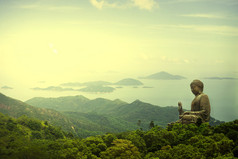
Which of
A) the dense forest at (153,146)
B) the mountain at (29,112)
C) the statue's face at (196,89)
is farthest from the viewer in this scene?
the mountain at (29,112)

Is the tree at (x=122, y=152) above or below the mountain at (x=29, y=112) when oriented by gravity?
→ above

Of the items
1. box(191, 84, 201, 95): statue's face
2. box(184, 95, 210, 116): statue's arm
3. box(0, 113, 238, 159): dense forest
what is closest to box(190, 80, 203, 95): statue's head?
box(191, 84, 201, 95): statue's face

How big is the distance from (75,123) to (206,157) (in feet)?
505

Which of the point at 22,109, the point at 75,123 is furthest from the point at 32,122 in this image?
the point at 75,123

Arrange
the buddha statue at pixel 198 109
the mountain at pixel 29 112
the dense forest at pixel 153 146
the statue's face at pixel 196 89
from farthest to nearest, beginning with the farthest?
the mountain at pixel 29 112, the statue's face at pixel 196 89, the buddha statue at pixel 198 109, the dense forest at pixel 153 146

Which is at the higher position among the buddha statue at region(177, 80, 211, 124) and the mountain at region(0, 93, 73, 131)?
the buddha statue at region(177, 80, 211, 124)

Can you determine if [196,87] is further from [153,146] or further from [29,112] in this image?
[29,112]

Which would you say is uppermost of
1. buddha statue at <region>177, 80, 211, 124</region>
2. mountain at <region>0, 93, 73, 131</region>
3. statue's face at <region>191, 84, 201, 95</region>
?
statue's face at <region>191, 84, 201, 95</region>

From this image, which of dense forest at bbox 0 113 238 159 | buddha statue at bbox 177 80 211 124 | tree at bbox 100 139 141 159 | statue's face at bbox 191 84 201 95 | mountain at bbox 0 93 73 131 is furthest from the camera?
mountain at bbox 0 93 73 131

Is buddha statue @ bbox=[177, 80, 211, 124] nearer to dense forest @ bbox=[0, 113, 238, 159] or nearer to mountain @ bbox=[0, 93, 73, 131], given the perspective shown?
dense forest @ bbox=[0, 113, 238, 159]

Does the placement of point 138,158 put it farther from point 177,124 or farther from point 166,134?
point 177,124

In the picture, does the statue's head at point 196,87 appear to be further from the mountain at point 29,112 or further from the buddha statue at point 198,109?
the mountain at point 29,112

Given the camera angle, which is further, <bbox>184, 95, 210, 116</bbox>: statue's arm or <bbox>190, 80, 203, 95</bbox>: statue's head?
<bbox>190, 80, 203, 95</bbox>: statue's head

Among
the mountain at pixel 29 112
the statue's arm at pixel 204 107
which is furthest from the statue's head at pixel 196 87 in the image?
the mountain at pixel 29 112
